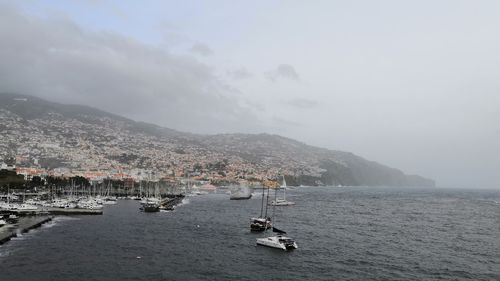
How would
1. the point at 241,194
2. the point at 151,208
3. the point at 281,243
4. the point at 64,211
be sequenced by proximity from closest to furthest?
the point at 281,243 < the point at 64,211 < the point at 151,208 < the point at 241,194

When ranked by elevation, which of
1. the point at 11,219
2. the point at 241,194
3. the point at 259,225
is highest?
the point at 241,194

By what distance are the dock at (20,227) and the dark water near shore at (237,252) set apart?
4.79 feet

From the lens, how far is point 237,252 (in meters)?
49.8

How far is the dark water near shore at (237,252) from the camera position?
39.9 metres

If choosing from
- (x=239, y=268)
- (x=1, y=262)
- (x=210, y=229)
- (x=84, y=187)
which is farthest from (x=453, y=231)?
(x=84, y=187)

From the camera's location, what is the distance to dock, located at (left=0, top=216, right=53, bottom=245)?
53.4 meters

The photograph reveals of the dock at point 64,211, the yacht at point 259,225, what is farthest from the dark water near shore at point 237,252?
the dock at point 64,211

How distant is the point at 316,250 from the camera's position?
52781mm

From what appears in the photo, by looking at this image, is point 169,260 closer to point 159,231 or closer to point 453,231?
point 159,231

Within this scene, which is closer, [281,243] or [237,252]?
[237,252]

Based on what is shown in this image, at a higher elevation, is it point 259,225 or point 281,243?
point 259,225

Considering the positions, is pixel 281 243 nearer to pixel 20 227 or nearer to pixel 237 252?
pixel 237 252

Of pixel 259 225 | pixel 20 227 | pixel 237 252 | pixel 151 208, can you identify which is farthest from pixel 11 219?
pixel 237 252

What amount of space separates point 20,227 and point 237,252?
111 ft
